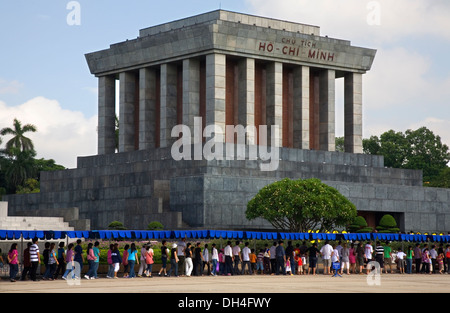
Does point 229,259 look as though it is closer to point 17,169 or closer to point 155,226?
point 155,226

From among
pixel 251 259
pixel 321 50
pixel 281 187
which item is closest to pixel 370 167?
pixel 321 50

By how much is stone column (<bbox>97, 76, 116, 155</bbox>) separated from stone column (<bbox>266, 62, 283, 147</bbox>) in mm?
13127

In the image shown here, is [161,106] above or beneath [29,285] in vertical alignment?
above

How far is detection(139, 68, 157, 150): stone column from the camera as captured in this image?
65.7m

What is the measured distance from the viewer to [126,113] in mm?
68062

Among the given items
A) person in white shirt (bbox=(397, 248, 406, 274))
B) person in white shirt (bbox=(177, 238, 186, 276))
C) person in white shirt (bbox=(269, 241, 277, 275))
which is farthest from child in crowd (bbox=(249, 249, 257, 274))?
person in white shirt (bbox=(397, 248, 406, 274))

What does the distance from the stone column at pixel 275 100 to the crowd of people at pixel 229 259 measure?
19248mm

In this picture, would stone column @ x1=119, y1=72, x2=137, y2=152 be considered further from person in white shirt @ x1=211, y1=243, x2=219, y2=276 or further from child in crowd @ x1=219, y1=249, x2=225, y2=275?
person in white shirt @ x1=211, y1=243, x2=219, y2=276

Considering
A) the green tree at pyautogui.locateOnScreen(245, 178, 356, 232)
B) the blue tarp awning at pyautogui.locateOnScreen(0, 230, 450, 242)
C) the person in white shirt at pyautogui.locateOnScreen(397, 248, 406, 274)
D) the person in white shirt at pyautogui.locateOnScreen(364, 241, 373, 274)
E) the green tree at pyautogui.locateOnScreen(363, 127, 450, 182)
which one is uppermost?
the green tree at pyautogui.locateOnScreen(363, 127, 450, 182)

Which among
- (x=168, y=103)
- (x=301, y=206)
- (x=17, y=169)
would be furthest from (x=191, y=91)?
(x=17, y=169)

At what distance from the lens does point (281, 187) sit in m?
51.4

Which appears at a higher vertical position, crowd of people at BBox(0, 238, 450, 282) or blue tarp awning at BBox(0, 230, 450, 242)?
blue tarp awning at BBox(0, 230, 450, 242)
